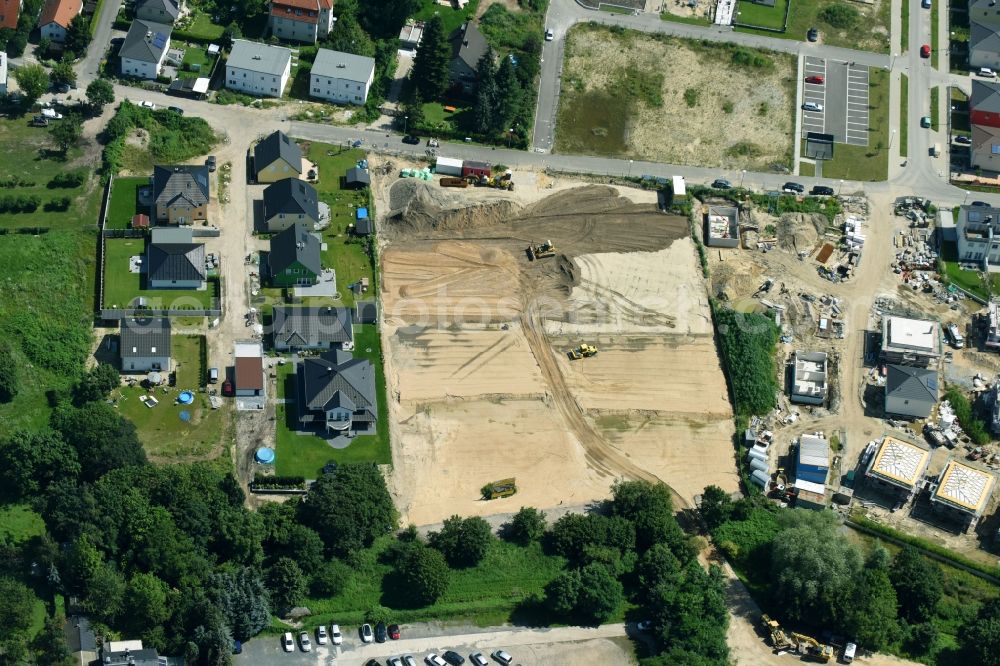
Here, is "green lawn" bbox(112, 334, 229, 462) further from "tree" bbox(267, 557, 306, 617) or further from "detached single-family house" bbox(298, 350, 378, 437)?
"tree" bbox(267, 557, 306, 617)

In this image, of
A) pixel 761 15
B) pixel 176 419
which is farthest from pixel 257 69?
pixel 761 15

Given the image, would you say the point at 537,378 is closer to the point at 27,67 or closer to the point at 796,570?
the point at 796,570

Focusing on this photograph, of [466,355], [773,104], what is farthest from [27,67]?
[773,104]

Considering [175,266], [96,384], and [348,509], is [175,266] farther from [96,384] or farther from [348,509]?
[348,509]

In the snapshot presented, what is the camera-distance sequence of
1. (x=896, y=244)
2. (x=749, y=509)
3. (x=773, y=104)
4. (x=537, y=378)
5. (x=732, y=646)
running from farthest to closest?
(x=773, y=104), (x=896, y=244), (x=537, y=378), (x=749, y=509), (x=732, y=646)

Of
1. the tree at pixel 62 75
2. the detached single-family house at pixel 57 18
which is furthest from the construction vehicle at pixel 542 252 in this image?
the detached single-family house at pixel 57 18

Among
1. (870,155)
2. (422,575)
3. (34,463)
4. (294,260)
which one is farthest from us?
(870,155)
